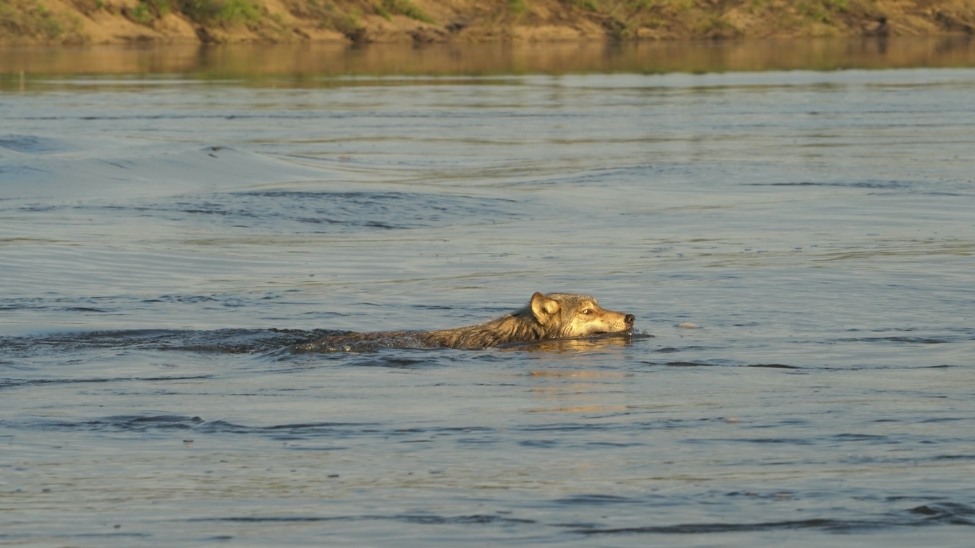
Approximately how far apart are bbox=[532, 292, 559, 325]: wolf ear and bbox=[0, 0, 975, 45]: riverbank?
5986 cm

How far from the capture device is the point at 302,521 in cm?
781

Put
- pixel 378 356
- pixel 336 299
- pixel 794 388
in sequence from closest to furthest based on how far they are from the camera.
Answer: pixel 794 388
pixel 378 356
pixel 336 299

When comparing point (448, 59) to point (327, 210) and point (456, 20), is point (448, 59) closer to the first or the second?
point (456, 20)

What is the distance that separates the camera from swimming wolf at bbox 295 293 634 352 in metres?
12.2

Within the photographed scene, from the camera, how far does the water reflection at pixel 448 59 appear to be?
174 feet

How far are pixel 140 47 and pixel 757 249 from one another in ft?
182

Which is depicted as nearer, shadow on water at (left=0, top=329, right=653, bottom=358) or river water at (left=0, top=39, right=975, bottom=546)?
river water at (left=0, top=39, right=975, bottom=546)

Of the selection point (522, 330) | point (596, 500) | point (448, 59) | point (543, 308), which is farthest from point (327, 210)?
point (448, 59)

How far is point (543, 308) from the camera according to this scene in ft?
40.5

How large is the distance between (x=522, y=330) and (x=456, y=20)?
68188mm

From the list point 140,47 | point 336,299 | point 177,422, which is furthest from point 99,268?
point 140,47

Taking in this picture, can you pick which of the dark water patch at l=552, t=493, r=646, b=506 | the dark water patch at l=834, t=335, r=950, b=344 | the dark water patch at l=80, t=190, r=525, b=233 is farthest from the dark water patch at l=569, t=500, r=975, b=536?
the dark water patch at l=80, t=190, r=525, b=233

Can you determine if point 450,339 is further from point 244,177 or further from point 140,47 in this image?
point 140,47

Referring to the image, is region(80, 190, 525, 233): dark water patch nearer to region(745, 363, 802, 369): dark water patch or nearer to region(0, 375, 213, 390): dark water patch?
region(0, 375, 213, 390): dark water patch
